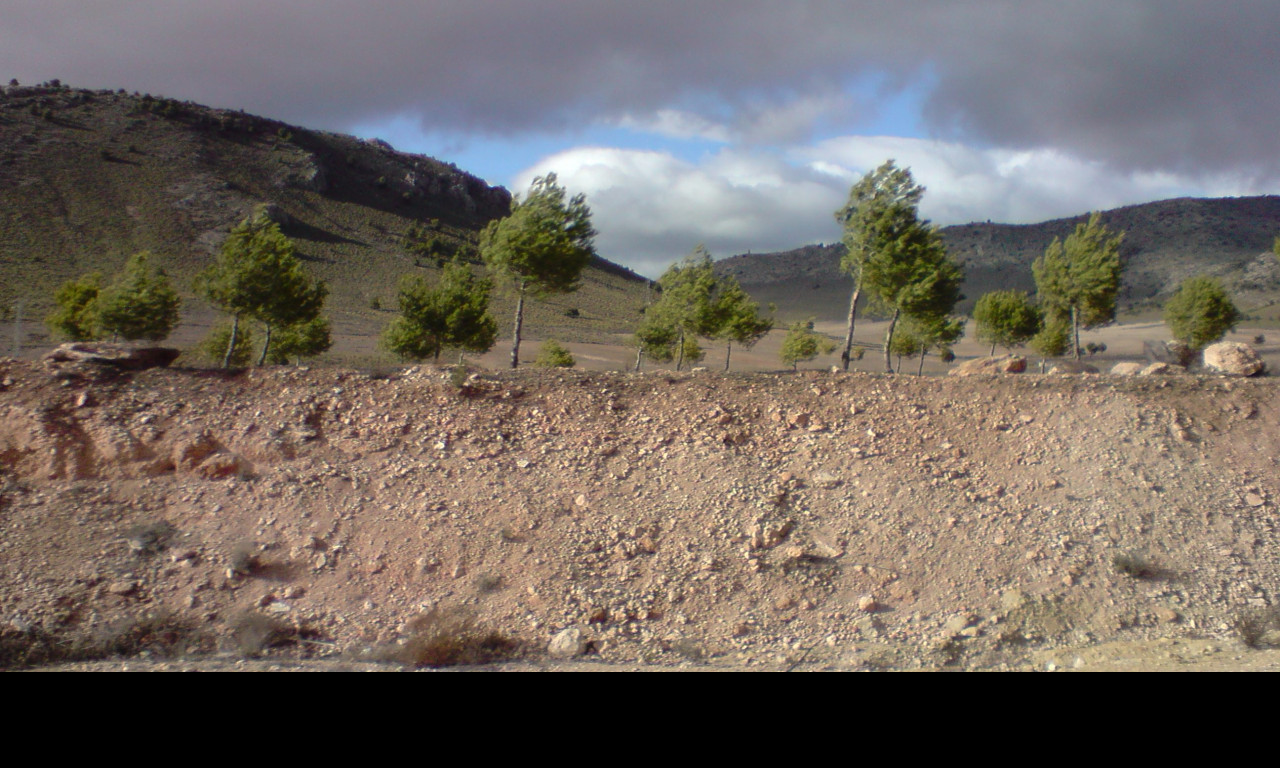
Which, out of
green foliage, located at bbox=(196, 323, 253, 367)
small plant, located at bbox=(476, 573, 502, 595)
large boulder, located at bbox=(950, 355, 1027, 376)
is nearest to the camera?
small plant, located at bbox=(476, 573, 502, 595)

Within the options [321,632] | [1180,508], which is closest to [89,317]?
[321,632]

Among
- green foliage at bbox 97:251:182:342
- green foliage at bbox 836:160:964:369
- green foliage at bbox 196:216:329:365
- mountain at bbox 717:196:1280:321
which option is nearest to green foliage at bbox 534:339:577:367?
green foliage at bbox 196:216:329:365

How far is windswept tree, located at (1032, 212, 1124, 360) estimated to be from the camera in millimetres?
28719

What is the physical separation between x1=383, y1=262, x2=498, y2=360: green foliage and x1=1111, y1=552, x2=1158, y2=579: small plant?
2596 cm

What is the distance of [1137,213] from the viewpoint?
12812 centimetres

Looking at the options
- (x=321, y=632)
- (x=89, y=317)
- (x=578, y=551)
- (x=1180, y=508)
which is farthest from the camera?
→ (x=89, y=317)

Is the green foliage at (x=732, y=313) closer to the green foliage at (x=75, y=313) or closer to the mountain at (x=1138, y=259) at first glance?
the green foliage at (x=75, y=313)

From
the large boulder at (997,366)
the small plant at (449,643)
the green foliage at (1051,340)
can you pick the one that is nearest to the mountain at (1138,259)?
the green foliage at (1051,340)

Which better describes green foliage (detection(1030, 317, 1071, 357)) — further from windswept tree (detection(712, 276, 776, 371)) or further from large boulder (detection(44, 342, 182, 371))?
large boulder (detection(44, 342, 182, 371))

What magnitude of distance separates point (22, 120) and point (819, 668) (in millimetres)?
97177

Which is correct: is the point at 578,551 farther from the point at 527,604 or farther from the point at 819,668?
the point at 819,668

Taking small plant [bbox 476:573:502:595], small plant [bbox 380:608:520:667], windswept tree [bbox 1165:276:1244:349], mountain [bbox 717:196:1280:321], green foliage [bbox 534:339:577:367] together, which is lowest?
small plant [bbox 380:608:520:667]

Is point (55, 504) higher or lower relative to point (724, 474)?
lower

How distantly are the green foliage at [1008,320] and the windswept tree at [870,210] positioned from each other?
22891 millimetres
